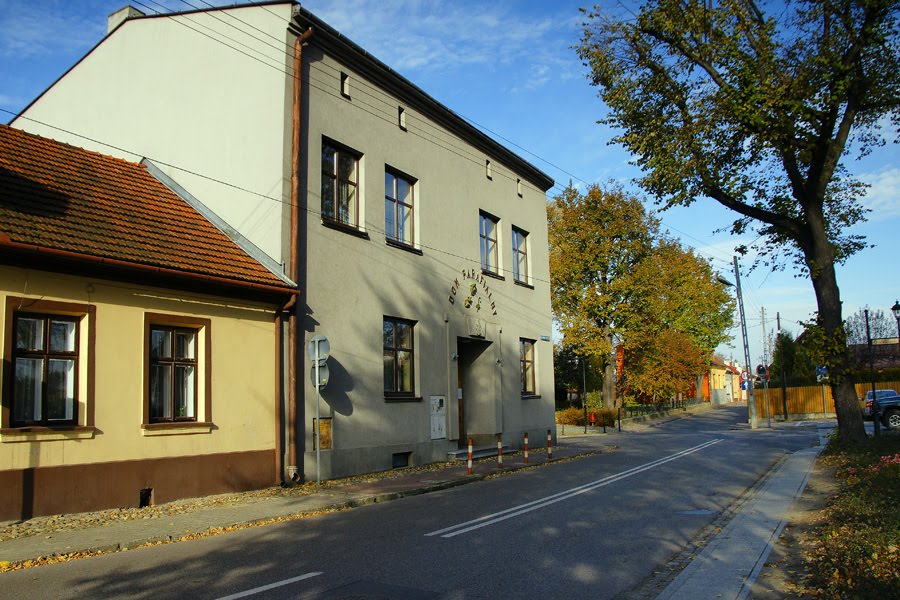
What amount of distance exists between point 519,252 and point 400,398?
32.0 ft

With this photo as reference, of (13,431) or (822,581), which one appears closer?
(822,581)

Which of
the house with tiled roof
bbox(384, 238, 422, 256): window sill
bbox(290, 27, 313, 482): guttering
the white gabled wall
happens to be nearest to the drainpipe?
bbox(290, 27, 313, 482): guttering

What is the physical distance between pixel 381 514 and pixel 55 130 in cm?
1590

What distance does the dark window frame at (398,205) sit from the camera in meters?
18.7

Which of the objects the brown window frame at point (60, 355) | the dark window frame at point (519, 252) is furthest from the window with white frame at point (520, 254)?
the brown window frame at point (60, 355)

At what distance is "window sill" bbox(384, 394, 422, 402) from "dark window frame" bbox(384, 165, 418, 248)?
390 centimetres

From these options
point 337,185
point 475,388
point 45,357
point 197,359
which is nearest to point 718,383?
point 475,388

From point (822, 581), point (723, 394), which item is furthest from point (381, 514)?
point (723, 394)

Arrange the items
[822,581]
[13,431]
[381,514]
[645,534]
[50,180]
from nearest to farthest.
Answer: [822,581]
[645,534]
[13,431]
[381,514]
[50,180]

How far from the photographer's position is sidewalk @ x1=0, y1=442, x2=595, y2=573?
8.80 metres

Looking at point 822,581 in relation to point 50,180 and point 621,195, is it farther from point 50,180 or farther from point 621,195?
point 621,195

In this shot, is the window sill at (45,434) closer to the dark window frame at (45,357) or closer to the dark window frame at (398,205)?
the dark window frame at (45,357)

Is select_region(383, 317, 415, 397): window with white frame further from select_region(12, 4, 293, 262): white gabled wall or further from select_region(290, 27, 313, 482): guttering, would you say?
select_region(12, 4, 293, 262): white gabled wall

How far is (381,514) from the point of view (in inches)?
449
